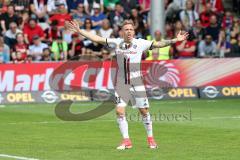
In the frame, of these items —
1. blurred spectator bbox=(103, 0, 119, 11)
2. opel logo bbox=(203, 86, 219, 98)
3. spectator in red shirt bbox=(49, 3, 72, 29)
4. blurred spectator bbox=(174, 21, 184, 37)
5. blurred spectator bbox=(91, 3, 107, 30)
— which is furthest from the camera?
blurred spectator bbox=(103, 0, 119, 11)

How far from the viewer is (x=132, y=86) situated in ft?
46.1

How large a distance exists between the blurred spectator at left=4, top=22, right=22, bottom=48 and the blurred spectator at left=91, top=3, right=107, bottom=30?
128 inches

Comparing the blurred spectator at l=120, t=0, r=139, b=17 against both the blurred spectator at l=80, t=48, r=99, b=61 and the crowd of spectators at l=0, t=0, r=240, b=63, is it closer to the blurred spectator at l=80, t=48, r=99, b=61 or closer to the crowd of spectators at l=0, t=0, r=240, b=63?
the crowd of spectators at l=0, t=0, r=240, b=63

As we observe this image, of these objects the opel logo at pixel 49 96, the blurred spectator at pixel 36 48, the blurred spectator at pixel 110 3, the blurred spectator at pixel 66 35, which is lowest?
the opel logo at pixel 49 96

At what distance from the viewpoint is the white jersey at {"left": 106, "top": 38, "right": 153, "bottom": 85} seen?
46.0ft

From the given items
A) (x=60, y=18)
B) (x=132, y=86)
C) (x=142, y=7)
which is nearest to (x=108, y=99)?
(x=60, y=18)

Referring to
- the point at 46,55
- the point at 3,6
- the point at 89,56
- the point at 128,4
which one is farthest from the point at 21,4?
the point at 128,4

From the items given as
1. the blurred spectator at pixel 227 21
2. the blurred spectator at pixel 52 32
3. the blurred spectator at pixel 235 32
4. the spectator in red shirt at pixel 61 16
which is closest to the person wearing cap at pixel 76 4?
the spectator in red shirt at pixel 61 16

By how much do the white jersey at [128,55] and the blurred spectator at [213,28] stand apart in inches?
658

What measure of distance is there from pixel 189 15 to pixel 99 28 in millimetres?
3711

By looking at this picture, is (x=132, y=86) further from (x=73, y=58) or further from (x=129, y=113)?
(x=73, y=58)

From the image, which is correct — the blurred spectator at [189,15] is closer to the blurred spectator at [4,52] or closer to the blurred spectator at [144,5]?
the blurred spectator at [144,5]

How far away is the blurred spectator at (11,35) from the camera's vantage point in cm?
2806

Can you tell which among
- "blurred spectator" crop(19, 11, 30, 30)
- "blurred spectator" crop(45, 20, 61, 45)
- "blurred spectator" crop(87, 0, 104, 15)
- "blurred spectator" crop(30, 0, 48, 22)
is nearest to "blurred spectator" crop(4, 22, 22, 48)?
"blurred spectator" crop(19, 11, 30, 30)
